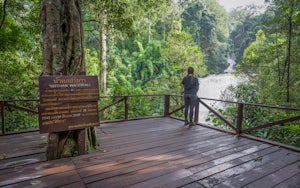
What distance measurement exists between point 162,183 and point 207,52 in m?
24.5

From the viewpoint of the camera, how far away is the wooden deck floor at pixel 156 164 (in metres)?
2.33

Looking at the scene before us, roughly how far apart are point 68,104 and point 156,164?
158 cm

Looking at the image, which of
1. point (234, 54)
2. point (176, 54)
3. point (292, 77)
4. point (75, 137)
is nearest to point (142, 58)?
point (176, 54)

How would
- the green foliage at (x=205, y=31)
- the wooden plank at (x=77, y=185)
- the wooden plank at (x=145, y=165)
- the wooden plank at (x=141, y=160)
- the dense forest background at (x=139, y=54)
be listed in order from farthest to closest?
the green foliage at (x=205, y=31)
the dense forest background at (x=139, y=54)
the wooden plank at (x=141, y=160)
the wooden plank at (x=145, y=165)
the wooden plank at (x=77, y=185)

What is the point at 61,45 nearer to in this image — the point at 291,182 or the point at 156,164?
the point at 156,164

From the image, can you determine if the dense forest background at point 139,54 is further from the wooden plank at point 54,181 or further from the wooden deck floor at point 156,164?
the wooden plank at point 54,181

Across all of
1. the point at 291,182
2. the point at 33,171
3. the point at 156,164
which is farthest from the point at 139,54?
the point at 291,182

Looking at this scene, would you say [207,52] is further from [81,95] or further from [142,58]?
[81,95]

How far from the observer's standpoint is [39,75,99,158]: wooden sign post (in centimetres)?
271

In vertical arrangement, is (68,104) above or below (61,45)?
below

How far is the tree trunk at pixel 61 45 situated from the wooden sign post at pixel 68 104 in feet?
0.56

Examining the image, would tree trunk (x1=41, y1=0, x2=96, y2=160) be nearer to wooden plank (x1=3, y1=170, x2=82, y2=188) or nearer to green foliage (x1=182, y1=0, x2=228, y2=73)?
wooden plank (x1=3, y1=170, x2=82, y2=188)

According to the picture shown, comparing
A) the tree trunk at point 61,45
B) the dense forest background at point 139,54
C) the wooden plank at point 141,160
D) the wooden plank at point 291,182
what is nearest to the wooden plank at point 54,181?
the wooden plank at point 141,160

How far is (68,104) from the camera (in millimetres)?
2869
